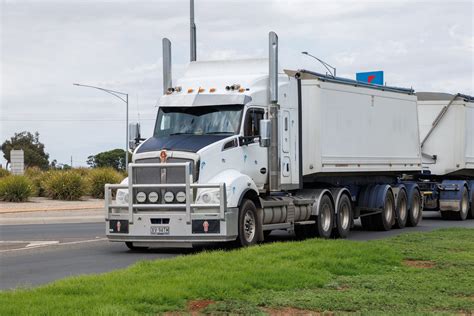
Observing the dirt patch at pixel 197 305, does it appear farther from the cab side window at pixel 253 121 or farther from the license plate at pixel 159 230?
the cab side window at pixel 253 121

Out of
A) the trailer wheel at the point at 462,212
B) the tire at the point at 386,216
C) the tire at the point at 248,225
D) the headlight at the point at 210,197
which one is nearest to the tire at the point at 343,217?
the tire at the point at 386,216

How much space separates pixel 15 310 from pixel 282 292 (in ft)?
11.0

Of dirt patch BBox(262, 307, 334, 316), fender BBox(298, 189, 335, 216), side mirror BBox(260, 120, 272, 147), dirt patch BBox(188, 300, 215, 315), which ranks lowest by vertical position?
dirt patch BBox(262, 307, 334, 316)

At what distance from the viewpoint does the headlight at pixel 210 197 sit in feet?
56.3

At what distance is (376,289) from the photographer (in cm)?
1162

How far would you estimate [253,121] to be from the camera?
1895 centimetres

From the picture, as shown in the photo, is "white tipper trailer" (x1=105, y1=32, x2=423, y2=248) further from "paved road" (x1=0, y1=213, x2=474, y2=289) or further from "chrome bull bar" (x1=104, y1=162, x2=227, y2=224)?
"paved road" (x1=0, y1=213, x2=474, y2=289)

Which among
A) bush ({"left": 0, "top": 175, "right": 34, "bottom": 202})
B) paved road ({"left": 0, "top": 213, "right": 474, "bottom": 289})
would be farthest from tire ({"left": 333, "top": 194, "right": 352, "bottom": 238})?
bush ({"left": 0, "top": 175, "right": 34, "bottom": 202})

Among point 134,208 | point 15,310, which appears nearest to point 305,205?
point 134,208

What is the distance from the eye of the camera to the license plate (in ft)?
56.9

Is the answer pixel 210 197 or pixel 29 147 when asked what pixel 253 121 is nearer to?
pixel 210 197

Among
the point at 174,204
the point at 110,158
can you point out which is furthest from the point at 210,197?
the point at 110,158

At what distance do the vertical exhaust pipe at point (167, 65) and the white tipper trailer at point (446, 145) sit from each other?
12.6m

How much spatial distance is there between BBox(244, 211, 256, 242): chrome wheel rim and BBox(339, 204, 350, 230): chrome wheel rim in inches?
186
